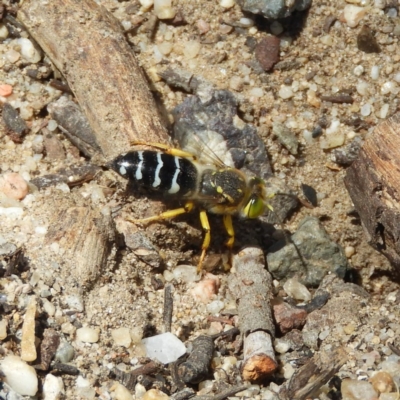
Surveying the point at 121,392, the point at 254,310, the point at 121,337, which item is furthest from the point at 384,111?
the point at 121,392

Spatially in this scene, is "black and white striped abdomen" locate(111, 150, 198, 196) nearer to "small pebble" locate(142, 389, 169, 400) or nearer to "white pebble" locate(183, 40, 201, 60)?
"white pebble" locate(183, 40, 201, 60)

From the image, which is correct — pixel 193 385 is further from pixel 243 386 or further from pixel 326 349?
pixel 326 349

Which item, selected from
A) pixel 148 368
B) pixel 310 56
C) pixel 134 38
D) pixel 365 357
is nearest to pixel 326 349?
pixel 365 357

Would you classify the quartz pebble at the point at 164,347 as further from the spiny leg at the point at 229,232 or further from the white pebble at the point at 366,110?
the white pebble at the point at 366,110

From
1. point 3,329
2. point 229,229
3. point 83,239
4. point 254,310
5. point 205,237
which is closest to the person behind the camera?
point 3,329

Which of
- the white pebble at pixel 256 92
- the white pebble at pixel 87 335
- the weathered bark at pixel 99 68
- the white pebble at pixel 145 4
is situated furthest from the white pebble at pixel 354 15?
the white pebble at pixel 87 335

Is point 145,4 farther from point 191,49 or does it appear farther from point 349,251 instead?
point 349,251
